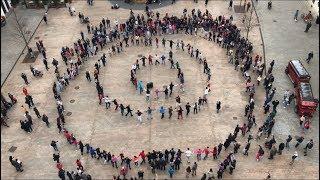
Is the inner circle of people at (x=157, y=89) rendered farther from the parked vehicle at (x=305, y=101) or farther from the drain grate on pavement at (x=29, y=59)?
the parked vehicle at (x=305, y=101)

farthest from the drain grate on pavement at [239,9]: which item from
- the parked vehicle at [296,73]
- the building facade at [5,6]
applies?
the building facade at [5,6]

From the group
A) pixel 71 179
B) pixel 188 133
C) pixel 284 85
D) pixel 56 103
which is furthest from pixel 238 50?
pixel 71 179

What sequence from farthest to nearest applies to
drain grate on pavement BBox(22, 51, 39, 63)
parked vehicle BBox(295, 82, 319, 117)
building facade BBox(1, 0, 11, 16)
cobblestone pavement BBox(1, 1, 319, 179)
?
building facade BBox(1, 0, 11, 16), drain grate on pavement BBox(22, 51, 39, 63), parked vehicle BBox(295, 82, 319, 117), cobblestone pavement BBox(1, 1, 319, 179)

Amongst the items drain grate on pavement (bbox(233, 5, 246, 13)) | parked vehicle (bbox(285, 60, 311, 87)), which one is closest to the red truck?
parked vehicle (bbox(285, 60, 311, 87))

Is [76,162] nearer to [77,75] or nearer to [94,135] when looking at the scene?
[94,135]

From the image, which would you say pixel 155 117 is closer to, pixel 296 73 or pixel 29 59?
pixel 296 73

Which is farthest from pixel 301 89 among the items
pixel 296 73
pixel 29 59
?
pixel 29 59

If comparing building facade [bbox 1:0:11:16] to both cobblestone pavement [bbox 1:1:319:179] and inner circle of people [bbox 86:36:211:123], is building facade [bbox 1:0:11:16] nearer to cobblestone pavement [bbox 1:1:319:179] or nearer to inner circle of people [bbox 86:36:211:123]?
cobblestone pavement [bbox 1:1:319:179]
